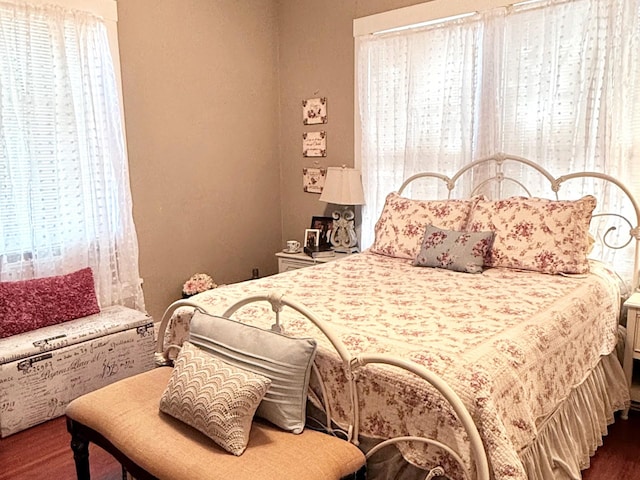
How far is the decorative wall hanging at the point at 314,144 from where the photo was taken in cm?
421

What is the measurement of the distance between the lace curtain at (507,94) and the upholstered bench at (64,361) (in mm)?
1859

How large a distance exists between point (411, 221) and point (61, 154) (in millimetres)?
2121

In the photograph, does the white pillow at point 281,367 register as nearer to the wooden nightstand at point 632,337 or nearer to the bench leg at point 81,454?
the bench leg at point 81,454

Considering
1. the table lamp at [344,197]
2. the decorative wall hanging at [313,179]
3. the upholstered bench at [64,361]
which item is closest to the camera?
the upholstered bench at [64,361]

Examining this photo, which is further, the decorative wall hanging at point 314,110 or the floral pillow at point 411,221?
the decorative wall hanging at point 314,110

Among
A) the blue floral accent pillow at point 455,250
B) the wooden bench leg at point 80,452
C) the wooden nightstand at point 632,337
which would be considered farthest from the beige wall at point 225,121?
the wooden nightstand at point 632,337

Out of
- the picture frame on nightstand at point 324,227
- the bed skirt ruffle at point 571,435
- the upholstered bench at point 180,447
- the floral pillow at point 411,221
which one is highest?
the floral pillow at point 411,221

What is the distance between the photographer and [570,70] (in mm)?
2930

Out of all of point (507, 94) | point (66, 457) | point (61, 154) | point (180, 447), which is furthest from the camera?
point (507, 94)

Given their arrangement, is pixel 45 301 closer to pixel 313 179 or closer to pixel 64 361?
pixel 64 361

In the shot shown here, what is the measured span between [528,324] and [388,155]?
2.12 meters

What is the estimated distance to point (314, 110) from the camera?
4230 millimetres

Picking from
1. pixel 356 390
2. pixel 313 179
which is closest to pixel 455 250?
pixel 356 390

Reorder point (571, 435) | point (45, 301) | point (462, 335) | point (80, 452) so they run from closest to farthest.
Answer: point (462, 335), point (80, 452), point (571, 435), point (45, 301)
